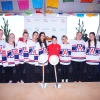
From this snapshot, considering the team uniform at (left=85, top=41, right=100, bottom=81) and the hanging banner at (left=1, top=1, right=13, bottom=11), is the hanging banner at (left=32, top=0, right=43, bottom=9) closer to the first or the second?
the hanging banner at (left=1, top=1, right=13, bottom=11)

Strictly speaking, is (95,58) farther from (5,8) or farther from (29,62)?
(5,8)

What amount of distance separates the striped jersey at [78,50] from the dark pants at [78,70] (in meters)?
0.10

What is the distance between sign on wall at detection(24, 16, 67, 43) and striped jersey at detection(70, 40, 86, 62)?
61.0 inches

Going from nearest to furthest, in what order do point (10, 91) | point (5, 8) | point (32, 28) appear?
point (10, 91) → point (5, 8) → point (32, 28)

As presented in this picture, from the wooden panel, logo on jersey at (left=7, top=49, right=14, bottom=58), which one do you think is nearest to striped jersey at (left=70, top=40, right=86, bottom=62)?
logo on jersey at (left=7, top=49, right=14, bottom=58)

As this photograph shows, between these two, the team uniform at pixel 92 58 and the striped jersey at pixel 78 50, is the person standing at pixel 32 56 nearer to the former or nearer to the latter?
the striped jersey at pixel 78 50

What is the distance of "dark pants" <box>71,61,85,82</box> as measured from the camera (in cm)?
381

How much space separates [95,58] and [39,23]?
7.49 ft

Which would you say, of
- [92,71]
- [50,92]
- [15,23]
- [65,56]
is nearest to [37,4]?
[15,23]

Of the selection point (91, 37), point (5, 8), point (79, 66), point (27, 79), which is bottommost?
point (27, 79)

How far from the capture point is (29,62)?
363 centimetres

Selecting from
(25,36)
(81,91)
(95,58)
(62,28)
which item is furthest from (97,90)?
(62,28)

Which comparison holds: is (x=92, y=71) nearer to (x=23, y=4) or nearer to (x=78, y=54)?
(x=78, y=54)

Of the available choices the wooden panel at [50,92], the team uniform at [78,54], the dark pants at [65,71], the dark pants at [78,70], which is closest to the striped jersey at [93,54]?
the team uniform at [78,54]
